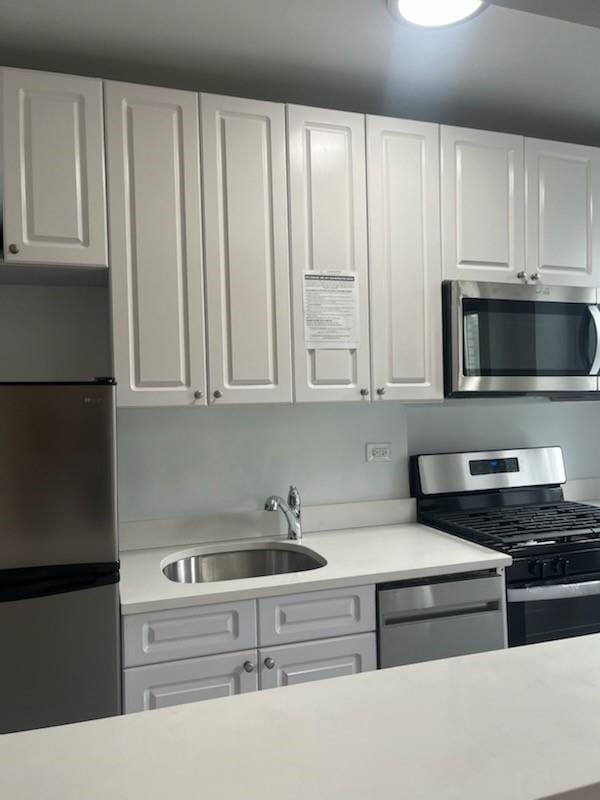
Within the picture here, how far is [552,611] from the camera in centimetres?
204

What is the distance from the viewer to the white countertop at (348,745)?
626 millimetres

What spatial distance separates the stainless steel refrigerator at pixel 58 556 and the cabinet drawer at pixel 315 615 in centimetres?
44

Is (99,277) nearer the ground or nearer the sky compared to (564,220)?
nearer the ground

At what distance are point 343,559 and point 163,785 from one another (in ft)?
4.65

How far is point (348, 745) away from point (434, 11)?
1.73 meters

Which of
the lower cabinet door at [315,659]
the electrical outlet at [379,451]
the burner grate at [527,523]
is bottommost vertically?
the lower cabinet door at [315,659]

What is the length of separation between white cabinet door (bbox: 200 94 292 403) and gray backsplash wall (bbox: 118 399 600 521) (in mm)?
349

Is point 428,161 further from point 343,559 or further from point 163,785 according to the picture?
point 163,785

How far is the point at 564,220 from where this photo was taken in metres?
2.47

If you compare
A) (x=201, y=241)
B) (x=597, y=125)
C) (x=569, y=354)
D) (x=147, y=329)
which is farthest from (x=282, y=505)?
(x=597, y=125)

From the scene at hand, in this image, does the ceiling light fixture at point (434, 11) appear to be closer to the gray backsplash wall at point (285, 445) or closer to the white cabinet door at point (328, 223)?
the white cabinet door at point (328, 223)

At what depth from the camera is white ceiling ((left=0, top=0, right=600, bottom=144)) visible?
178cm

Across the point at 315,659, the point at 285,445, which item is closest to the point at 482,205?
the point at 285,445

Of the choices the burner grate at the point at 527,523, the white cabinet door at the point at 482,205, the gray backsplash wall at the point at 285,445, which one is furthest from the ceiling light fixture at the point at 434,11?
the burner grate at the point at 527,523
